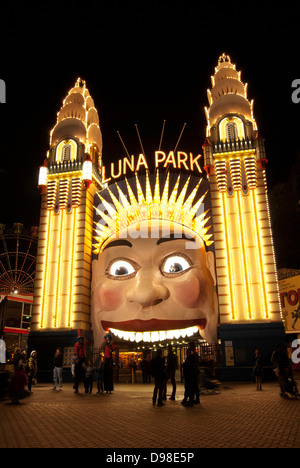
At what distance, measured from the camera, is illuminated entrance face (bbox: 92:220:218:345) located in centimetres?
1838

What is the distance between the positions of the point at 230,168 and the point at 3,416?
17735 mm

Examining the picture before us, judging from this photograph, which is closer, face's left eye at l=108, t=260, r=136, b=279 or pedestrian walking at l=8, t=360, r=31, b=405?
pedestrian walking at l=8, t=360, r=31, b=405

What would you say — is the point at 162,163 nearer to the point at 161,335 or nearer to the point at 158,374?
the point at 161,335

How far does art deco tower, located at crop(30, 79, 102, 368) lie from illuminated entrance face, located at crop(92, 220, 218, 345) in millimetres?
2557

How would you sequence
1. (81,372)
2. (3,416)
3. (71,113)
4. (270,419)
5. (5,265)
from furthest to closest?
(5,265) → (71,113) → (81,372) → (3,416) → (270,419)

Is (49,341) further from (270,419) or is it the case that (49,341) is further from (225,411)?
(270,419)

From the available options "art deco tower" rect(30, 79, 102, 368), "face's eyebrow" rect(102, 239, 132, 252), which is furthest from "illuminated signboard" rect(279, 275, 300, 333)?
"art deco tower" rect(30, 79, 102, 368)

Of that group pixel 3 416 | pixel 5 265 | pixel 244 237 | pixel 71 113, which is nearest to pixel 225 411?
pixel 3 416

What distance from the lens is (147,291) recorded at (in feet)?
58.4

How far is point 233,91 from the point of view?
23906 millimetres

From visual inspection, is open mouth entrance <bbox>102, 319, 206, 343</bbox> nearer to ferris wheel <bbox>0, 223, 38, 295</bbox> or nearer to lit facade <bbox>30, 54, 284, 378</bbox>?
lit facade <bbox>30, 54, 284, 378</bbox>

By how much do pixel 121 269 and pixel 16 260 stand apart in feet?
69.3

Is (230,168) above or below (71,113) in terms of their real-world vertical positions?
below

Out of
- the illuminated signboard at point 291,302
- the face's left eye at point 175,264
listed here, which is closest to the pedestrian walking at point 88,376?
the face's left eye at point 175,264
